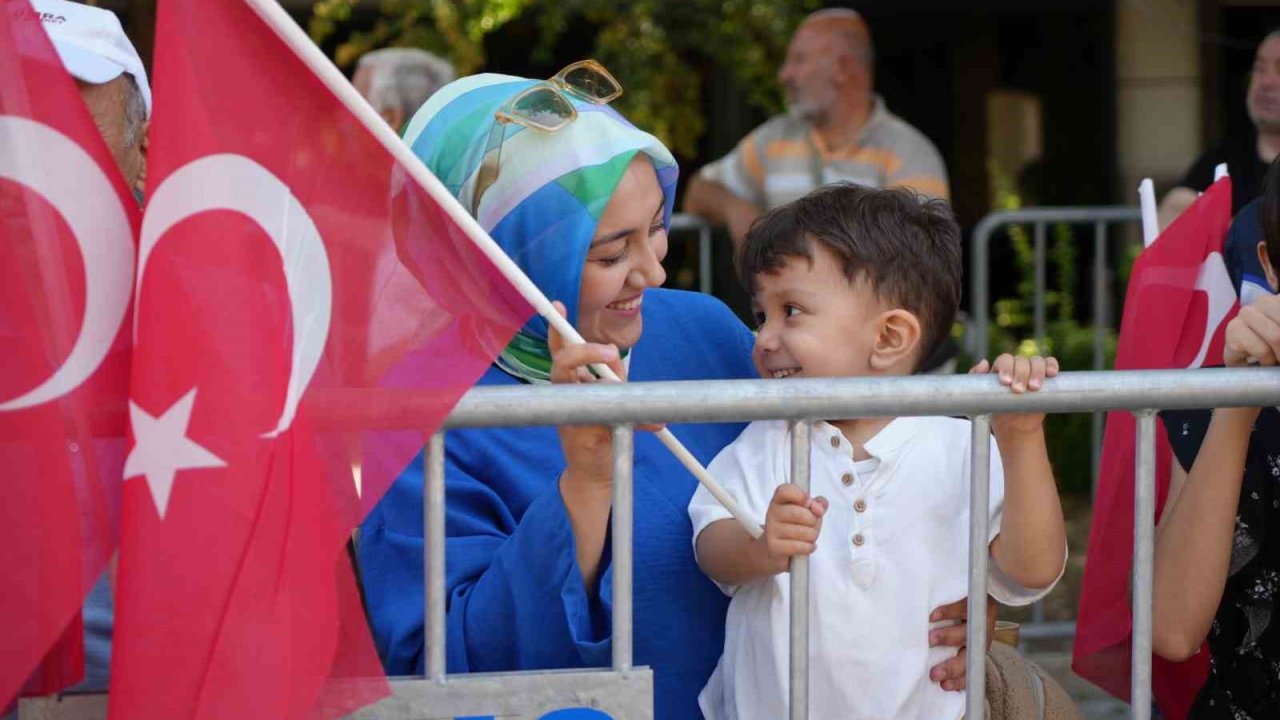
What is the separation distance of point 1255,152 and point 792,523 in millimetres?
3852

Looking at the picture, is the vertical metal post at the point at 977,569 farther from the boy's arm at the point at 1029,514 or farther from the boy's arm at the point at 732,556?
the boy's arm at the point at 732,556

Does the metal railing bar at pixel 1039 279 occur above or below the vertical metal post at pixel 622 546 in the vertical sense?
below

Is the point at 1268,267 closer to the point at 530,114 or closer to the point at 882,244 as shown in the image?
the point at 882,244

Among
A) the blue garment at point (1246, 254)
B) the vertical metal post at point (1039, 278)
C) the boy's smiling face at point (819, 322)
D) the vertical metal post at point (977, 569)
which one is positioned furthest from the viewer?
the vertical metal post at point (1039, 278)

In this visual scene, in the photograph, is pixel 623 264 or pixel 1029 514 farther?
pixel 623 264

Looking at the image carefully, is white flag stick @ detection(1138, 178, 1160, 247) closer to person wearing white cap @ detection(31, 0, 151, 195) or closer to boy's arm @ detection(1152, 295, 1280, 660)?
boy's arm @ detection(1152, 295, 1280, 660)

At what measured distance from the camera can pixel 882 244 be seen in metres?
2.60

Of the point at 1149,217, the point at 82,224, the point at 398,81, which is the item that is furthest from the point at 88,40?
the point at 398,81

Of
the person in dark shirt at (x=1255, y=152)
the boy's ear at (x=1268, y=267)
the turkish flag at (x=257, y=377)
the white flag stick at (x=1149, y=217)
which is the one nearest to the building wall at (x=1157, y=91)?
the person in dark shirt at (x=1255, y=152)

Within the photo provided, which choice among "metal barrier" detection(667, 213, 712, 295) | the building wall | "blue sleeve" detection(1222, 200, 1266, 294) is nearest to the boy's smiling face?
"blue sleeve" detection(1222, 200, 1266, 294)

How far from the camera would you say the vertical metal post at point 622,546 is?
7.32 ft

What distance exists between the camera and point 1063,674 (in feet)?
17.9

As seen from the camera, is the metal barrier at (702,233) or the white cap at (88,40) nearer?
the white cap at (88,40)

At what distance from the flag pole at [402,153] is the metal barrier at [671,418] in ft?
0.32
